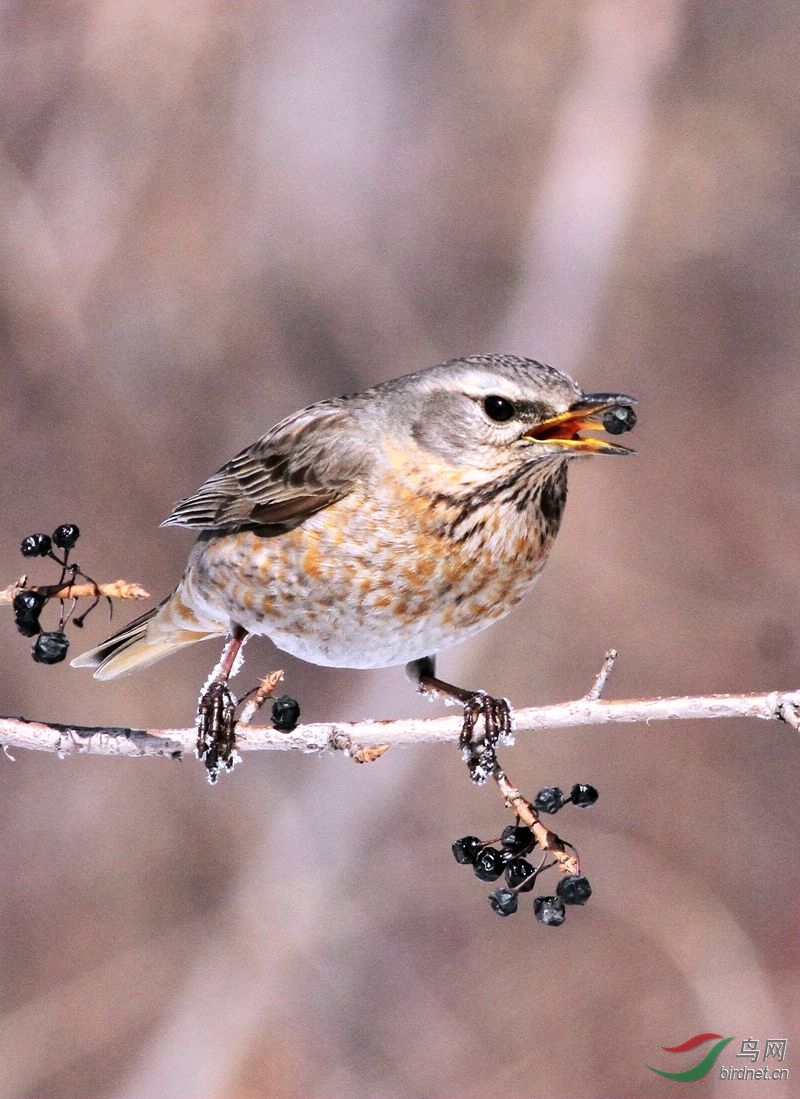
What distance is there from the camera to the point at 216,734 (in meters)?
3.55

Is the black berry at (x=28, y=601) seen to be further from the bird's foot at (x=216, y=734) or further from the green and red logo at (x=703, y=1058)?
the green and red logo at (x=703, y=1058)

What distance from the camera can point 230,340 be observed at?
7910 mm

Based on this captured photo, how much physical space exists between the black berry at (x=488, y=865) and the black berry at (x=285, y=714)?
0.59 m

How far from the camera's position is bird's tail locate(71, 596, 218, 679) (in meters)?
4.43

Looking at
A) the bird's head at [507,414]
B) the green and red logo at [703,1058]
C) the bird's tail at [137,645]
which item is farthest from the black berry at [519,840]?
the green and red logo at [703,1058]

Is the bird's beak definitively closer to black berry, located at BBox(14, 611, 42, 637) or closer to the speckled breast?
the speckled breast

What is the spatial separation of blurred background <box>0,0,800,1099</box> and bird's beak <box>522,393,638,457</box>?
389 centimetres

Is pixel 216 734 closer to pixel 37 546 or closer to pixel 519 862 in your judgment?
pixel 37 546

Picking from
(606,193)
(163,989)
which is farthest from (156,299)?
(163,989)

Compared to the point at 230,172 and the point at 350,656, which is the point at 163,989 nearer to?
the point at 350,656

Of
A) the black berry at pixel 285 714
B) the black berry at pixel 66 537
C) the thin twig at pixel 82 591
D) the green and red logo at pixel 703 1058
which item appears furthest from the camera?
the green and red logo at pixel 703 1058

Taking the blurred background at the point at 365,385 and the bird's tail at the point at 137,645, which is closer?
the bird's tail at the point at 137,645

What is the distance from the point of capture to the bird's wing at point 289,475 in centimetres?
363
